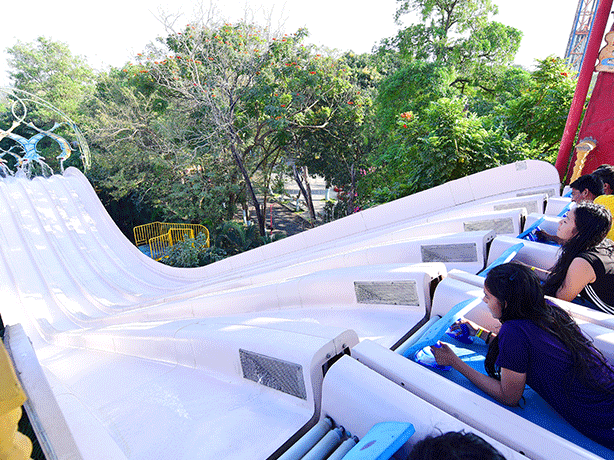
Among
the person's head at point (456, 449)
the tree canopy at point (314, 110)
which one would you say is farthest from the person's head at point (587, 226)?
the tree canopy at point (314, 110)

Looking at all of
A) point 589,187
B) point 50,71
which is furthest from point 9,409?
point 50,71

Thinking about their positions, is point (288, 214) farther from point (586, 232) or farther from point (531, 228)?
point (586, 232)

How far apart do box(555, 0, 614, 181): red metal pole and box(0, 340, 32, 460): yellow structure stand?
611 centimetres

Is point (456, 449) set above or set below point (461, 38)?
below

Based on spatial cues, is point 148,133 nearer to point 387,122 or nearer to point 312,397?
point 387,122

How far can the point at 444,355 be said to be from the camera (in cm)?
141

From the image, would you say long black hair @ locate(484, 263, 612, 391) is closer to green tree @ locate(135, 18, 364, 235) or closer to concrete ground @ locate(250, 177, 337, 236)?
green tree @ locate(135, 18, 364, 235)

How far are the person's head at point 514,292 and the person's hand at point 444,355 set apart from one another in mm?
251

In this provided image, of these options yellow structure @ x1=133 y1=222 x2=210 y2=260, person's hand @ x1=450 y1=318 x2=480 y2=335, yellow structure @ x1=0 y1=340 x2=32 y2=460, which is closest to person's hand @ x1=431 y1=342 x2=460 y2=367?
person's hand @ x1=450 y1=318 x2=480 y2=335

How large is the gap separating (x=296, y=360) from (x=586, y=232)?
4.98 feet

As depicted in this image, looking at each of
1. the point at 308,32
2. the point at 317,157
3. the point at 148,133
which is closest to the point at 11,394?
the point at 308,32

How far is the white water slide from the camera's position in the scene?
1257 mm

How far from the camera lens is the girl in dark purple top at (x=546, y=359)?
1130 mm

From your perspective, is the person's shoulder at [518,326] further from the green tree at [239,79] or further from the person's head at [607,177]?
the green tree at [239,79]
